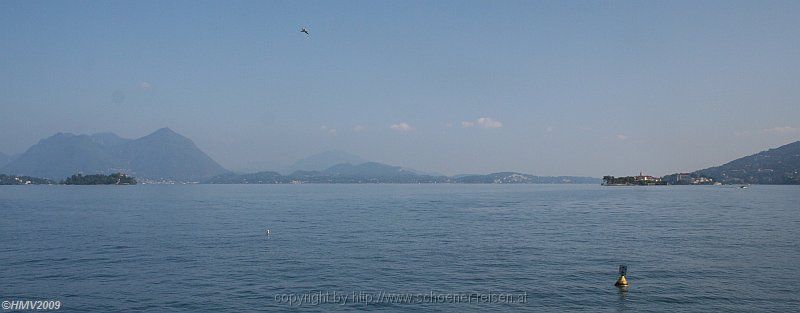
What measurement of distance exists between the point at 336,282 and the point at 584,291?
16149 millimetres

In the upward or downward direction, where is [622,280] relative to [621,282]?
upward

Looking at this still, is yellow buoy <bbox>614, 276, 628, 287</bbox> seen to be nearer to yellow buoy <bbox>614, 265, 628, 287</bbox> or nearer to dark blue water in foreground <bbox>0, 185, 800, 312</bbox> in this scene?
yellow buoy <bbox>614, 265, 628, 287</bbox>

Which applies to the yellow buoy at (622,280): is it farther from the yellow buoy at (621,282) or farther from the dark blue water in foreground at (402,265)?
the dark blue water in foreground at (402,265)

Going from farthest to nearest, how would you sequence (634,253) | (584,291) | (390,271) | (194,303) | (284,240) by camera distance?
(284,240) → (634,253) → (390,271) → (584,291) → (194,303)

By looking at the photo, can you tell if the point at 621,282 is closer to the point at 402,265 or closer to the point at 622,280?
the point at 622,280

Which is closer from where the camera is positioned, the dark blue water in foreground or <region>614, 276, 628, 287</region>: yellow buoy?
the dark blue water in foreground

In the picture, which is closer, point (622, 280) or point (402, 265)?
point (622, 280)

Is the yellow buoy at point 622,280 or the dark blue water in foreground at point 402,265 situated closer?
the dark blue water in foreground at point 402,265

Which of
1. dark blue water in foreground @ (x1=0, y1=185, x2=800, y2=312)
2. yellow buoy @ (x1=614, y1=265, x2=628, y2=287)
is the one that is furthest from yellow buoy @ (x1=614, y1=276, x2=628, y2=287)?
dark blue water in foreground @ (x1=0, y1=185, x2=800, y2=312)

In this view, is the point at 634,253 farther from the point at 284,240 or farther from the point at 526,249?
the point at 284,240

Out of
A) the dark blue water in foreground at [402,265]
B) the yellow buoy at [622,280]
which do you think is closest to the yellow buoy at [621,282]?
the yellow buoy at [622,280]

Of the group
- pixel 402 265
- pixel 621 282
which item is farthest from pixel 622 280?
pixel 402 265

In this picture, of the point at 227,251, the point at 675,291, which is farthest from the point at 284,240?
the point at 675,291

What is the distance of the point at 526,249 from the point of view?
49.6 meters
